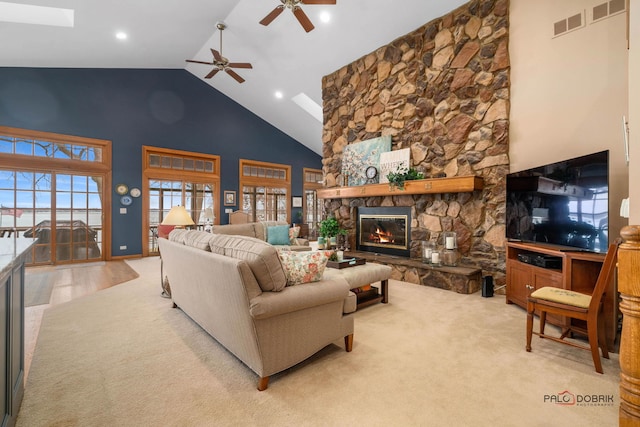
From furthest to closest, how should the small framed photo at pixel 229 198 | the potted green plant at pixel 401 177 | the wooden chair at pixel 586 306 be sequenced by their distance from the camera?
the small framed photo at pixel 229 198
the potted green plant at pixel 401 177
the wooden chair at pixel 586 306

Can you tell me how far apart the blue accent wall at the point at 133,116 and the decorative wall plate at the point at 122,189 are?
0.33 ft

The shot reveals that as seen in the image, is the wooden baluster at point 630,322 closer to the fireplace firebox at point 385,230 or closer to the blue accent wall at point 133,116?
the fireplace firebox at point 385,230

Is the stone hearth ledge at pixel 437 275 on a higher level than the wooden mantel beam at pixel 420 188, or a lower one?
lower

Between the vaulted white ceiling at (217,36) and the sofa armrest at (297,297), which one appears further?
the vaulted white ceiling at (217,36)

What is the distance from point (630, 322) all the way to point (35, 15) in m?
6.70

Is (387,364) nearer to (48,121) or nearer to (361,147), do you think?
(361,147)

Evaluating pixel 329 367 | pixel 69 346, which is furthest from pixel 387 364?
pixel 69 346

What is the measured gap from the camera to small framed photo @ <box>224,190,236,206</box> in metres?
8.05

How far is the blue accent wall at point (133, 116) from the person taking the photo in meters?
5.43

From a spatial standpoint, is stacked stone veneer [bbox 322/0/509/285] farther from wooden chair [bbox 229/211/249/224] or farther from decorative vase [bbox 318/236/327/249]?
wooden chair [bbox 229/211/249/224]

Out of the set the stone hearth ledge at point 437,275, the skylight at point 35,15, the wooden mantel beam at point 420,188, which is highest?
the skylight at point 35,15

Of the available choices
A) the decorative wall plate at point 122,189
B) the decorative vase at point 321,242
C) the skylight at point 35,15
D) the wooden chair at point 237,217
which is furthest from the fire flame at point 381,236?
the skylight at point 35,15

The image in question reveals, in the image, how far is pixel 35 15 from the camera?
409cm

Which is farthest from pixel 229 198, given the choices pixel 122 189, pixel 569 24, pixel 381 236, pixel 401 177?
pixel 569 24
